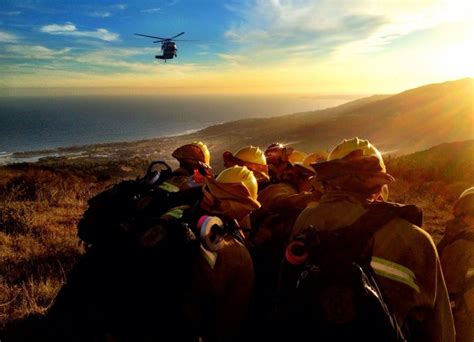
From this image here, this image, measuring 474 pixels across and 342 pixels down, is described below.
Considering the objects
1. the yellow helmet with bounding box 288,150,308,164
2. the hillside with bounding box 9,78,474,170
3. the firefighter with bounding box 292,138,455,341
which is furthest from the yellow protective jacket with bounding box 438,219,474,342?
the hillside with bounding box 9,78,474,170

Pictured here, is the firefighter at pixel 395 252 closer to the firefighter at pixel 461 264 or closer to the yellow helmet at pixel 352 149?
the yellow helmet at pixel 352 149

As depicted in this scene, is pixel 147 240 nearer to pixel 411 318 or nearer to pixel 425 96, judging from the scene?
pixel 411 318

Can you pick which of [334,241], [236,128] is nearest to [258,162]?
[334,241]

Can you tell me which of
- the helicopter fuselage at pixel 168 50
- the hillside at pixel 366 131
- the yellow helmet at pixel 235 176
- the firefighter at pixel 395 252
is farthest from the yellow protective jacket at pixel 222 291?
the hillside at pixel 366 131

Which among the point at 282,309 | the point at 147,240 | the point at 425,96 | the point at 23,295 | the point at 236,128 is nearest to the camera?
the point at 282,309

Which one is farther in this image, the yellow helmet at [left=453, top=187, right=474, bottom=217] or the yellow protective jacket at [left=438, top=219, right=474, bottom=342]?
the yellow helmet at [left=453, top=187, right=474, bottom=217]

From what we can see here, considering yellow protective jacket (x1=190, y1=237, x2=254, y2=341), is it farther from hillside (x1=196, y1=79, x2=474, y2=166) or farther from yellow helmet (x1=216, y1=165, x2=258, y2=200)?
hillside (x1=196, y1=79, x2=474, y2=166)

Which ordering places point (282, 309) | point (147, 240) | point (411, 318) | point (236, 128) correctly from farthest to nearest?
point (236, 128) → point (147, 240) → point (411, 318) → point (282, 309)
